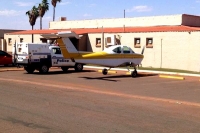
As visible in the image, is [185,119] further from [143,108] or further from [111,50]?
[111,50]

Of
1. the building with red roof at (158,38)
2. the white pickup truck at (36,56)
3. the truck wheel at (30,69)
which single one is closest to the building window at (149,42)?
the building with red roof at (158,38)

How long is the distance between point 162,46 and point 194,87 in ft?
45.6

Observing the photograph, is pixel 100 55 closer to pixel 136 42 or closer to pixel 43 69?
pixel 43 69

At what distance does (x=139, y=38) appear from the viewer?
Result: 34438 mm

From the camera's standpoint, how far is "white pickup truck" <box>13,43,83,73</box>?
2494cm

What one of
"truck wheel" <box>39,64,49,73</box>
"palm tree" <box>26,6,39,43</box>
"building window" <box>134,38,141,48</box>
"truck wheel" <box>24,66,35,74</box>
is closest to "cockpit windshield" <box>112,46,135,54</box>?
"truck wheel" <box>39,64,49,73</box>

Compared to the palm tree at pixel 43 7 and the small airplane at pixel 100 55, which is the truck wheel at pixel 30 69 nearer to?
the small airplane at pixel 100 55

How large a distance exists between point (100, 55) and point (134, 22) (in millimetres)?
18989

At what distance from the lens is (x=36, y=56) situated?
25312mm

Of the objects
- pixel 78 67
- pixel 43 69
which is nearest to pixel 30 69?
pixel 43 69

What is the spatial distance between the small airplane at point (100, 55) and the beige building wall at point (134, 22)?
44.3ft

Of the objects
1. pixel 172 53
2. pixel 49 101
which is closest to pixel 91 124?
pixel 49 101

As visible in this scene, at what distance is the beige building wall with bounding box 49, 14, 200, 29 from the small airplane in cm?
1349

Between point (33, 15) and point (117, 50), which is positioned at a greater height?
point (33, 15)
